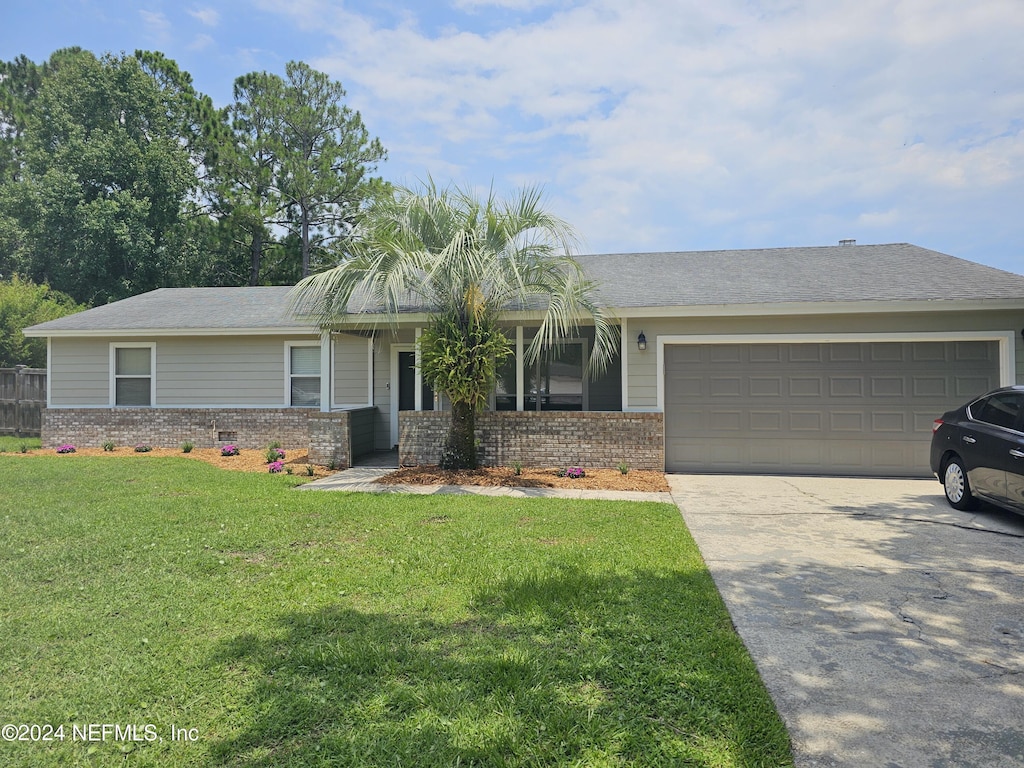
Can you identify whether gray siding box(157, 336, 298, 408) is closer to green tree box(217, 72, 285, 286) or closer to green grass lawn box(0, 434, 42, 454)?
green grass lawn box(0, 434, 42, 454)

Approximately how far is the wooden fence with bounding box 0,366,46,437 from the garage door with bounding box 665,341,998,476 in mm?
15732

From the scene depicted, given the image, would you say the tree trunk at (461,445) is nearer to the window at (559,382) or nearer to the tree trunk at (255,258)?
the window at (559,382)

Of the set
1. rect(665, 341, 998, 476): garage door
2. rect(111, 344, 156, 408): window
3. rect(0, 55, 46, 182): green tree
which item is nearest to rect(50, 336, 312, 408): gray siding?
rect(111, 344, 156, 408): window

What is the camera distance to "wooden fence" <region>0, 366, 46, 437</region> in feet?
50.1

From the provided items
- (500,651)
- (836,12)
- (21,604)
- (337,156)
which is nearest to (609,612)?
(500,651)

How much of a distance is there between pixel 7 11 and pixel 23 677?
21575 millimetres

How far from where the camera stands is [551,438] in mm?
10094

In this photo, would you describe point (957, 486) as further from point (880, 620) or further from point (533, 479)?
point (533, 479)

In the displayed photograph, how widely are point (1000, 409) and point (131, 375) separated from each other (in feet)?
51.6

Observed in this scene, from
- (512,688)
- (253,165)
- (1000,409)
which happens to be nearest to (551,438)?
(1000,409)

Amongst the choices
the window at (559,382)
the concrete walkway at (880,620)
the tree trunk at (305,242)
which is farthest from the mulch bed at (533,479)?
the tree trunk at (305,242)

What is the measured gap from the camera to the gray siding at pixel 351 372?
12844mm

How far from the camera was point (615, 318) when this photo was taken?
10.1m

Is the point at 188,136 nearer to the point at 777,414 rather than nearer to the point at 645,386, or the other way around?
the point at 645,386
